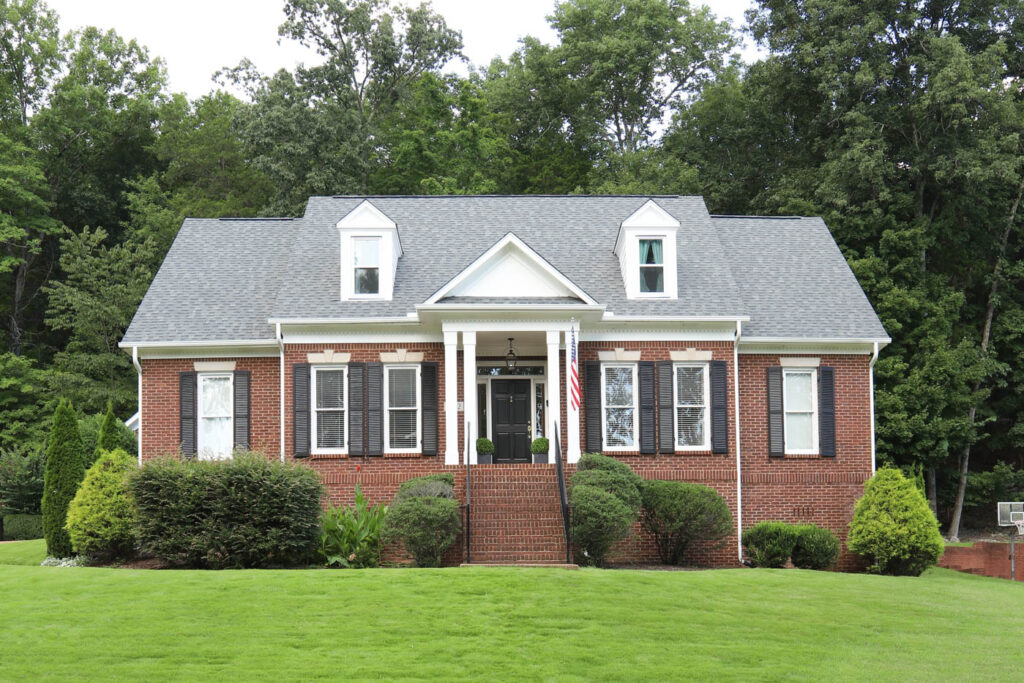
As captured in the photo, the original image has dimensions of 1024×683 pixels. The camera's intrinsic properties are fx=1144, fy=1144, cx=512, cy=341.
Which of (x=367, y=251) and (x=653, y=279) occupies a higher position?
(x=367, y=251)

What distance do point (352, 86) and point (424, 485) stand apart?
31320 millimetres

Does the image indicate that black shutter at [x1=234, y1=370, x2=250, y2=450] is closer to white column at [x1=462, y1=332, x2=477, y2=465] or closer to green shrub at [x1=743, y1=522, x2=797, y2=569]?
white column at [x1=462, y1=332, x2=477, y2=465]

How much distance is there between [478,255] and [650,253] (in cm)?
368

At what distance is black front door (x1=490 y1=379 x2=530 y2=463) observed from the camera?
79.2 ft

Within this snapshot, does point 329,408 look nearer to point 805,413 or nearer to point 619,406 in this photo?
point 619,406

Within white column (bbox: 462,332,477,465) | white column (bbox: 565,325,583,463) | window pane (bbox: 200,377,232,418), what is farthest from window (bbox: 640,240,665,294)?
window pane (bbox: 200,377,232,418)

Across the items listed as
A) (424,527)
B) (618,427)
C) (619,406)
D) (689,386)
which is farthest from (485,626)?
(689,386)

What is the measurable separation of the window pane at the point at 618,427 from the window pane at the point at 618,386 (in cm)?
18

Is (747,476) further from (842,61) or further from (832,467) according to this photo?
(842,61)

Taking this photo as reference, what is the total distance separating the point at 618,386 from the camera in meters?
23.0

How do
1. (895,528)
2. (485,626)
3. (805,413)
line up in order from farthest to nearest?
(805,413), (895,528), (485,626)

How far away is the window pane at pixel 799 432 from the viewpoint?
2359 cm

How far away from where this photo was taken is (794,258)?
2659 centimetres

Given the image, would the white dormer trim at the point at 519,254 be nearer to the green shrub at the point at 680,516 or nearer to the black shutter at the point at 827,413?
the green shrub at the point at 680,516
